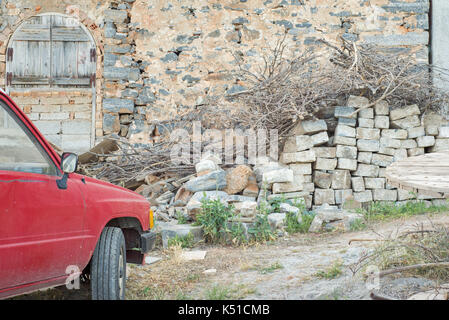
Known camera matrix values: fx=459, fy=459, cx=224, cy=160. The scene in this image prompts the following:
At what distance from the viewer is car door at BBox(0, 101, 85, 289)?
2355 mm

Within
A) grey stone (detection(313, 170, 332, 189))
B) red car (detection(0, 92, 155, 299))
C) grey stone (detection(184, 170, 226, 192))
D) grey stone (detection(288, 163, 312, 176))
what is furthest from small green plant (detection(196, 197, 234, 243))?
red car (detection(0, 92, 155, 299))

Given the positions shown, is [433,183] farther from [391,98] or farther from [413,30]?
[413,30]

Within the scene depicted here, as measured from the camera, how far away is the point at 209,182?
622 cm

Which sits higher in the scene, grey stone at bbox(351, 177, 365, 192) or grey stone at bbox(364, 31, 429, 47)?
grey stone at bbox(364, 31, 429, 47)

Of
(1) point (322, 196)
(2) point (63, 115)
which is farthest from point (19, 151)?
(2) point (63, 115)

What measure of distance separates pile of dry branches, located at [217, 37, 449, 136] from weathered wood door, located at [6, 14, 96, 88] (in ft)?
13.0

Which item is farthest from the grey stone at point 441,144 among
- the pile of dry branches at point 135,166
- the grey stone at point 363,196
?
the pile of dry branches at point 135,166

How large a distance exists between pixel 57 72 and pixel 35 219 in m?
7.85

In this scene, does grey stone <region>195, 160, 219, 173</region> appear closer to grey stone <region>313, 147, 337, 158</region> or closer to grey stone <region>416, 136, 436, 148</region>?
grey stone <region>313, 147, 337, 158</region>

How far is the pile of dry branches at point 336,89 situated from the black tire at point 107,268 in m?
3.87

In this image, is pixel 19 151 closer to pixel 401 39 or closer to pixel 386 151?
pixel 386 151

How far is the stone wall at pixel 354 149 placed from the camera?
21.5 feet

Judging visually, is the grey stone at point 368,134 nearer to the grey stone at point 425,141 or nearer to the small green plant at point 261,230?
the grey stone at point 425,141
